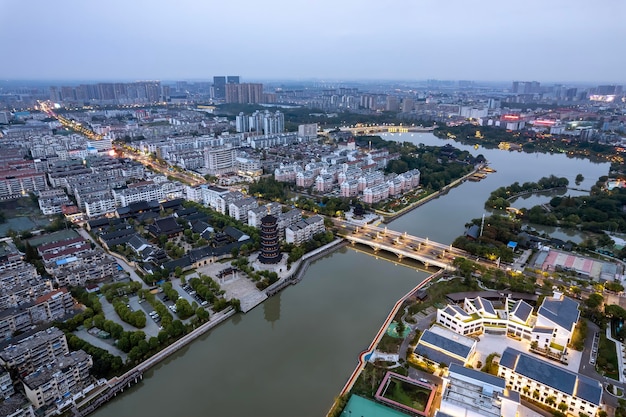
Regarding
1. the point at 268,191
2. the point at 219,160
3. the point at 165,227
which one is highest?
the point at 219,160

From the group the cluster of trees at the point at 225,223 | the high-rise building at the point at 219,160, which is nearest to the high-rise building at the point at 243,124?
the high-rise building at the point at 219,160

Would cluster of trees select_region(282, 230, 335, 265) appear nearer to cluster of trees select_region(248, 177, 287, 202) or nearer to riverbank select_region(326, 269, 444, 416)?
riverbank select_region(326, 269, 444, 416)

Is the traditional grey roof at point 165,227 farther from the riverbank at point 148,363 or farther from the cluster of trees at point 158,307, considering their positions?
the riverbank at point 148,363

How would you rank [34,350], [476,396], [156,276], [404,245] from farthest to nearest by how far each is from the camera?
[404,245], [156,276], [34,350], [476,396]

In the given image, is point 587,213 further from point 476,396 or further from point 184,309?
point 184,309

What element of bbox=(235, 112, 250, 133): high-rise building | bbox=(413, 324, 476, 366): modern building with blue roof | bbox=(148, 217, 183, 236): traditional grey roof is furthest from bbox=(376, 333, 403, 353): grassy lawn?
bbox=(235, 112, 250, 133): high-rise building

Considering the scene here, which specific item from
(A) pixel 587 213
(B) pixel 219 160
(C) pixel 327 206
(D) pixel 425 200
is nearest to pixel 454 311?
(C) pixel 327 206

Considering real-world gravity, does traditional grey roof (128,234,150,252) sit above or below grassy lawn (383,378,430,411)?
above
